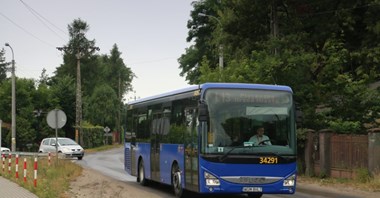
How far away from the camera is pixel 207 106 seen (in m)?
13.5

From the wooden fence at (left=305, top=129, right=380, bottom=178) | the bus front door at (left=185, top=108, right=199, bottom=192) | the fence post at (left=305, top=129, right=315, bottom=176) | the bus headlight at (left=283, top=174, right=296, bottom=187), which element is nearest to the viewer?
the bus headlight at (left=283, top=174, right=296, bottom=187)

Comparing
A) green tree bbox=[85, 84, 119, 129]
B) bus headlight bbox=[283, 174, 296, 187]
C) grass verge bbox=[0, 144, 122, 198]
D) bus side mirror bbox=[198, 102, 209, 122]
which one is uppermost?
green tree bbox=[85, 84, 119, 129]

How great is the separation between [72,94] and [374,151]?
6159cm

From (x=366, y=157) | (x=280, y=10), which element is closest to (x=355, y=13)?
(x=280, y=10)

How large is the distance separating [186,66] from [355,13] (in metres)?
28.1

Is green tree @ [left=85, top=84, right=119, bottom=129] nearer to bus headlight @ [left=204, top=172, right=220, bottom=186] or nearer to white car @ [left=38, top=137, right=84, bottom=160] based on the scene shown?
white car @ [left=38, top=137, right=84, bottom=160]

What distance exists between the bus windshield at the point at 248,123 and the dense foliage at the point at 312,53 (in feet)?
34.6

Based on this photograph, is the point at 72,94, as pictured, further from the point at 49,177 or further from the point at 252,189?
the point at 252,189

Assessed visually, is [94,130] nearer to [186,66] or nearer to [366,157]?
[186,66]

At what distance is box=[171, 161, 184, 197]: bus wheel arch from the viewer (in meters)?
15.2

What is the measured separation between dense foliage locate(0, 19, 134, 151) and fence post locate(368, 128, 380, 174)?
43.6 metres

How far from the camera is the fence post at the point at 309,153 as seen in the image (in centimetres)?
2377

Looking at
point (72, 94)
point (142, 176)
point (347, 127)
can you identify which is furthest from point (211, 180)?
point (72, 94)

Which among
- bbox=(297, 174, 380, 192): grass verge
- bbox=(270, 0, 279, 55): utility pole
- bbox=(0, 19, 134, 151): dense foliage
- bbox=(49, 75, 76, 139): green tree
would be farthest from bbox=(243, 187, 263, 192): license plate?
bbox=(49, 75, 76, 139): green tree
